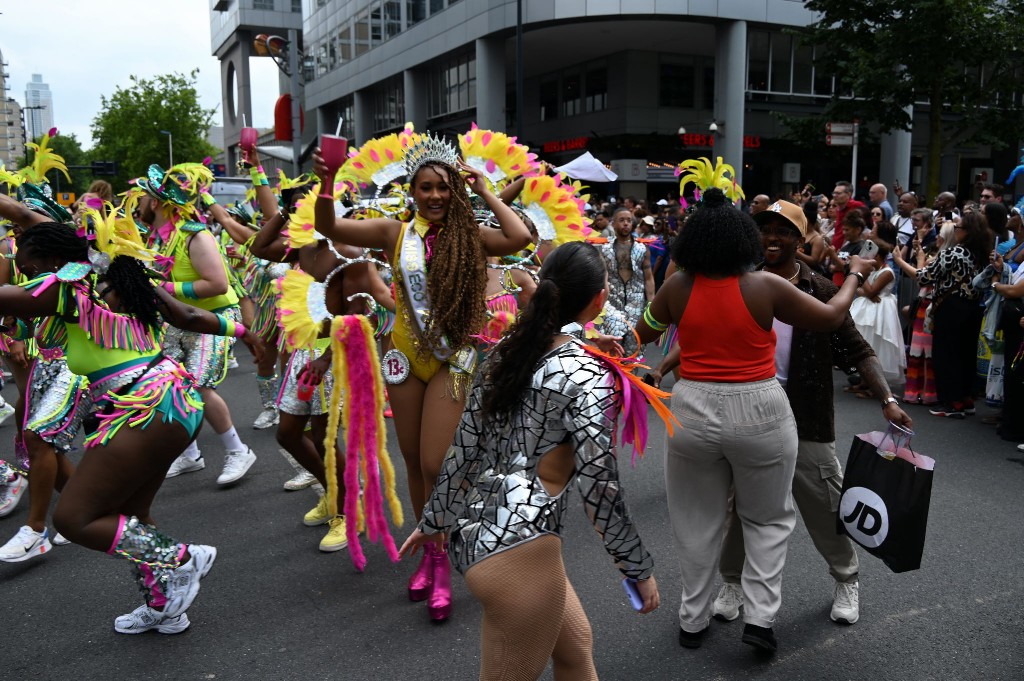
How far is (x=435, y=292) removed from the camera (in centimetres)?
355

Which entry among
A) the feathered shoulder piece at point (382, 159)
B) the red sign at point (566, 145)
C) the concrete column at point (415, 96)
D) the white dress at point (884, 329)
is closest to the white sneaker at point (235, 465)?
the feathered shoulder piece at point (382, 159)

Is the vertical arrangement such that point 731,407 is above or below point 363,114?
below

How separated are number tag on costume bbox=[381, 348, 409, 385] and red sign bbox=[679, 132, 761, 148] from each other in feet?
86.6

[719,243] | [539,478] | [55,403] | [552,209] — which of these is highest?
[552,209]

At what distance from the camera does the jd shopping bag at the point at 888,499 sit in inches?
120

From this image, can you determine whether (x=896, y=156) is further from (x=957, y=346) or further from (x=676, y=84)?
(x=957, y=346)

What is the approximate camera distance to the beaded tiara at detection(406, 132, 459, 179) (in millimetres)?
3612

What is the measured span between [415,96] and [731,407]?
31711mm

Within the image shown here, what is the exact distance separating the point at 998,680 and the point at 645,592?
1.72 m

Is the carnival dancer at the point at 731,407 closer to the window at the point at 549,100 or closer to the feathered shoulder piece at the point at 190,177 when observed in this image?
the feathered shoulder piece at the point at 190,177

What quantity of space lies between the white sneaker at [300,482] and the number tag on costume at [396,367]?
6.93 ft

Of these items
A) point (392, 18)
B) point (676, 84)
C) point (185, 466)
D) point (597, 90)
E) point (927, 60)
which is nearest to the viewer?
point (185, 466)

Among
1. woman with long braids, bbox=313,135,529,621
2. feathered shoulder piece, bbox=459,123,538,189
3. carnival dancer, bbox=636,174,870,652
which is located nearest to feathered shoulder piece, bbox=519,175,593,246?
feathered shoulder piece, bbox=459,123,538,189

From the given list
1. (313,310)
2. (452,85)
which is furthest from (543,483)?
(452,85)
